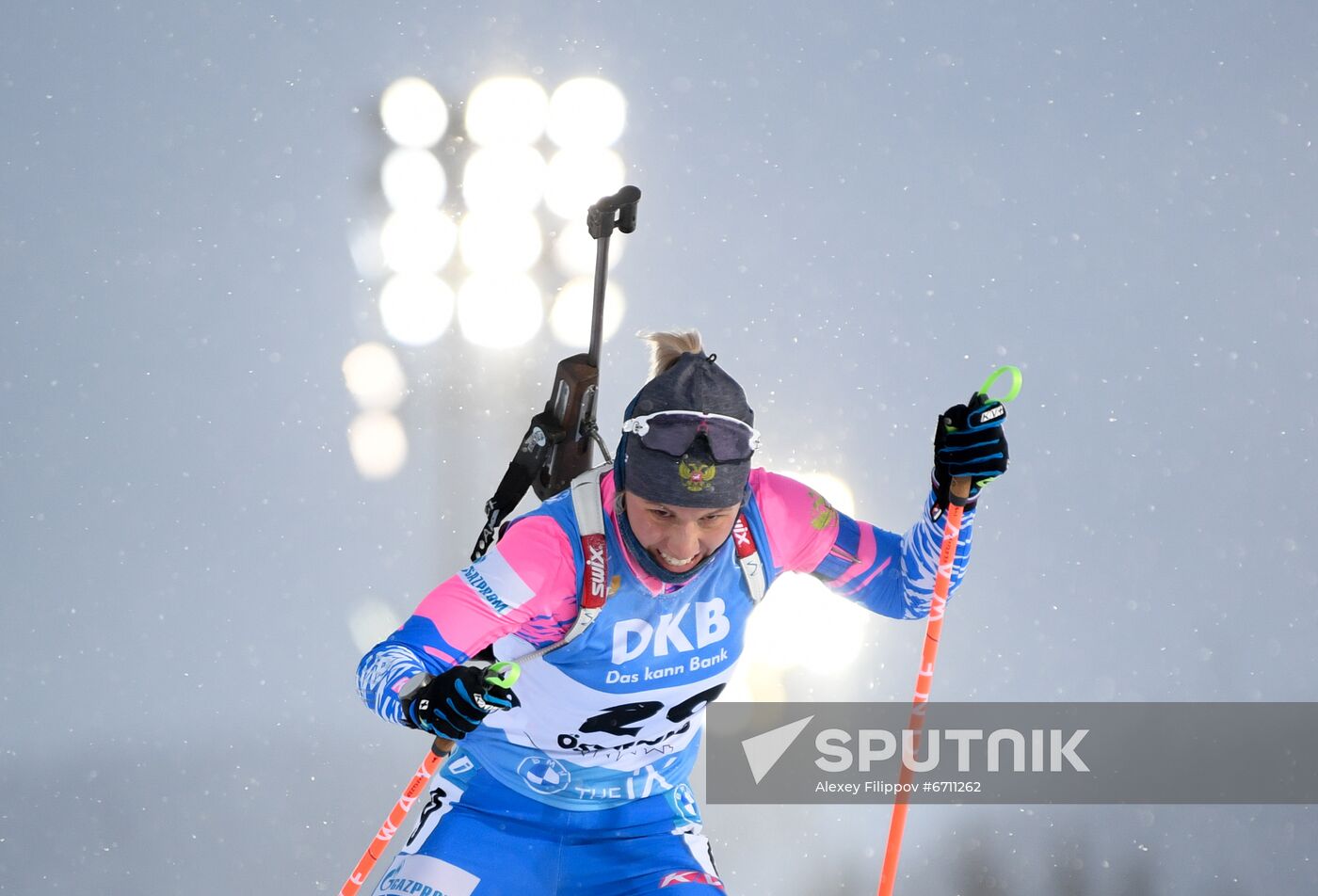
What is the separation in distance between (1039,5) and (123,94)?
8.13 feet

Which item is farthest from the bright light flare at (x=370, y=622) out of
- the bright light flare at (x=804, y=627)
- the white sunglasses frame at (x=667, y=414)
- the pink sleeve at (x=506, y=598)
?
the white sunglasses frame at (x=667, y=414)

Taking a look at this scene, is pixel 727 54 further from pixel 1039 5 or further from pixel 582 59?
pixel 1039 5

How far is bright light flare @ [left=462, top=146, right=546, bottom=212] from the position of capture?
3059 millimetres

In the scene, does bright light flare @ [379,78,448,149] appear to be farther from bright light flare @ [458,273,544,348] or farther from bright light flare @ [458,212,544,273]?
bright light flare @ [458,273,544,348]

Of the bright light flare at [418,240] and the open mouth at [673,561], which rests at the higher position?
the bright light flare at [418,240]

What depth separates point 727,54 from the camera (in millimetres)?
3197

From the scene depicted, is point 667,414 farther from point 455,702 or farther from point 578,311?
point 578,311

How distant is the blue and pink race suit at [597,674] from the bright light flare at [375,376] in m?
1.34

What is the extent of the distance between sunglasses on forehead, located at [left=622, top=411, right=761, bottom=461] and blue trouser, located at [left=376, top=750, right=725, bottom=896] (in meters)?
0.63

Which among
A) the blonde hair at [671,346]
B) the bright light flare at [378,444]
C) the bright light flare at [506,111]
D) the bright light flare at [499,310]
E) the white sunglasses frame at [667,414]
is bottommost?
the white sunglasses frame at [667,414]

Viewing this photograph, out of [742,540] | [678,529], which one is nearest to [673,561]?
[678,529]

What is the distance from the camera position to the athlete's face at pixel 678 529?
5.41 ft

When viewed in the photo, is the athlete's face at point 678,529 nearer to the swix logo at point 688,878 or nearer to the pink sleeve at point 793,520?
the pink sleeve at point 793,520

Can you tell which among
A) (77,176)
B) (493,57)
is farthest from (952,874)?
(77,176)
